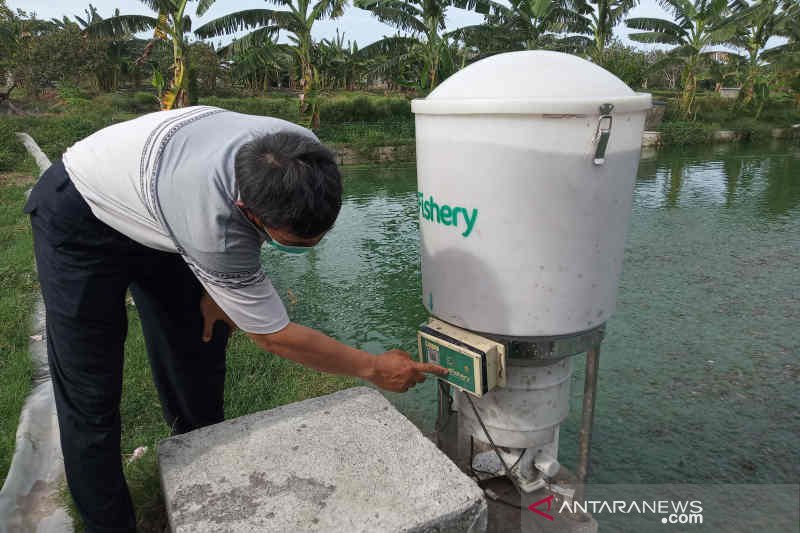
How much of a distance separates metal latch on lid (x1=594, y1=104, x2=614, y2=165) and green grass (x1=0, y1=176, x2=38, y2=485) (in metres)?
2.37

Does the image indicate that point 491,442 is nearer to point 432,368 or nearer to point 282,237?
point 432,368

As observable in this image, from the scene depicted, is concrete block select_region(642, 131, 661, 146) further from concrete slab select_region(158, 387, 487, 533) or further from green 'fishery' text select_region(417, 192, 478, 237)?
concrete slab select_region(158, 387, 487, 533)

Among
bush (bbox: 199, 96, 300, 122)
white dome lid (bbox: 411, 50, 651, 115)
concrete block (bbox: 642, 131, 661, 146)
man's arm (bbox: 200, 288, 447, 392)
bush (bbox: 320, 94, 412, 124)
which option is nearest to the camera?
white dome lid (bbox: 411, 50, 651, 115)

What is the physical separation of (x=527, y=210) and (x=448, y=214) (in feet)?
0.79

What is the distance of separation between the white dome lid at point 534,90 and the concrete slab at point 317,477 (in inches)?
38.6

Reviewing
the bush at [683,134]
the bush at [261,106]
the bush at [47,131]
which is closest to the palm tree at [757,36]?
the bush at [683,134]

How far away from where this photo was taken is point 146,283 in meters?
1.79

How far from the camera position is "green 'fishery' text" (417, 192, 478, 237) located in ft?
5.16

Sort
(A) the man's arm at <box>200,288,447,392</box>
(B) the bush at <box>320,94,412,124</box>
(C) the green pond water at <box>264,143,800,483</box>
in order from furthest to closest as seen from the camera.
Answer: (B) the bush at <box>320,94,412,124</box>, (C) the green pond water at <box>264,143,800,483</box>, (A) the man's arm at <box>200,288,447,392</box>

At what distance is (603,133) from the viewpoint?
1401 millimetres

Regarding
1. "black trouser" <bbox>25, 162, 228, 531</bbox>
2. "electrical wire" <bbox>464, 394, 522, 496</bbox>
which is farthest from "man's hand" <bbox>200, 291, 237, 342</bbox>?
"electrical wire" <bbox>464, 394, 522, 496</bbox>

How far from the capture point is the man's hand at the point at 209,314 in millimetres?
1939

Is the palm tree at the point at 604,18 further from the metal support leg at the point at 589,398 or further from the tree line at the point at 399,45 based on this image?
the metal support leg at the point at 589,398

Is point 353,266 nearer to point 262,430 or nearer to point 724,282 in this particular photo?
point 724,282
